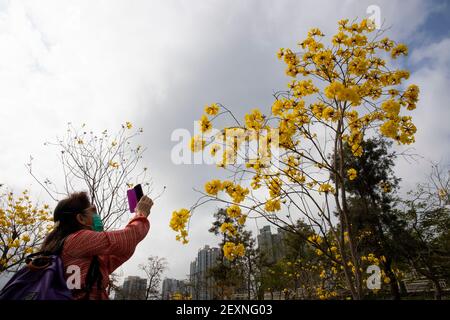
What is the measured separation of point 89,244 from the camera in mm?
1138

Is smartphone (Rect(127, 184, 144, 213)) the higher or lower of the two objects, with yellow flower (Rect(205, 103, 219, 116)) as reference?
lower

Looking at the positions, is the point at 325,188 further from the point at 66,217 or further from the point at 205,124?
the point at 66,217

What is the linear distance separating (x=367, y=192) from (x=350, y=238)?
625 inches

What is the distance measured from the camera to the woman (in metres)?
1.11

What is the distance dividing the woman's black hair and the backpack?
0.16 m

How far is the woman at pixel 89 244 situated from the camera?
1.11 m

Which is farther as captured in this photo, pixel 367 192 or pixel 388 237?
pixel 367 192

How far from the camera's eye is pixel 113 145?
474 cm

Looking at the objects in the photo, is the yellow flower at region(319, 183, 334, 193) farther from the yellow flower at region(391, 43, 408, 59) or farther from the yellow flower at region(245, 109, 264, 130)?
the yellow flower at region(391, 43, 408, 59)

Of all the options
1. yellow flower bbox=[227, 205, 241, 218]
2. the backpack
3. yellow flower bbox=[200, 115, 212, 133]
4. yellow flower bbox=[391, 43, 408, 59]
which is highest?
yellow flower bbox=[391, 43, 408, 59]

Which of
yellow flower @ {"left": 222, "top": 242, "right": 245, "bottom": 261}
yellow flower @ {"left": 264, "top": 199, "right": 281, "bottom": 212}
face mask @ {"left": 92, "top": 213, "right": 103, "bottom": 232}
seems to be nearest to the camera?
face mask @ {"left": 92, "top": 213, "right": 103, "bottom": 232}

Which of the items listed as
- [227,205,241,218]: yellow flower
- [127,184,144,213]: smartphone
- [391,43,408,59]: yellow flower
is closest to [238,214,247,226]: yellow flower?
[227,205,241,218]: yellow flower
